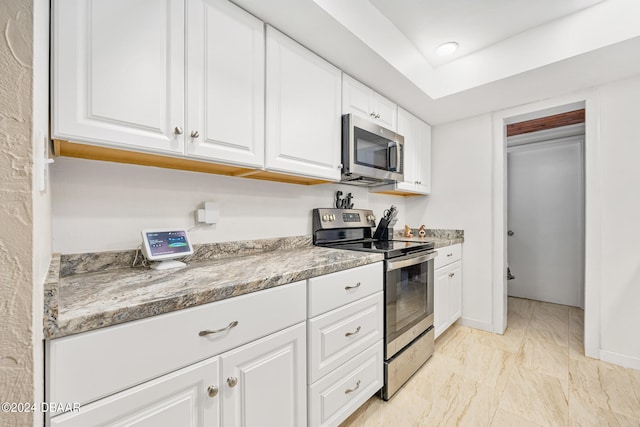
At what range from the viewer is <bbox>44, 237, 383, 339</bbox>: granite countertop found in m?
0.66

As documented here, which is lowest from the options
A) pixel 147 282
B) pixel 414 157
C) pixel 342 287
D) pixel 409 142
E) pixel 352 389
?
pixel 352 389

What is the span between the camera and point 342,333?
1.34 metres

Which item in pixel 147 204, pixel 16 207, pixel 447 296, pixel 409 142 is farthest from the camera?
pixel 409 142

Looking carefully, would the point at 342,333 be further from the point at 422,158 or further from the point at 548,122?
the point at 548,122

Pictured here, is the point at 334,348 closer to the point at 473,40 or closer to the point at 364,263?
the point at 364,263

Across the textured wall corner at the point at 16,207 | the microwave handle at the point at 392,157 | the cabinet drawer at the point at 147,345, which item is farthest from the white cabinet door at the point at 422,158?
the textured wall corner at the point at 16,207

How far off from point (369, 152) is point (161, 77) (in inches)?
52.6

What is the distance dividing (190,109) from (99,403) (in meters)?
1.01

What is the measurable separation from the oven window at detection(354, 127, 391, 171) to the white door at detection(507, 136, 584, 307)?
261 cm

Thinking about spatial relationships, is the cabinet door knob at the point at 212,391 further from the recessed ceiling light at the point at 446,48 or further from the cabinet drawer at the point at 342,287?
the recessed ceiling light at the point at 446,48

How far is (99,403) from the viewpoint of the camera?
680 mm

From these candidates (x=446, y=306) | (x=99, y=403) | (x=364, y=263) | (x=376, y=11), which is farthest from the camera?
(x=446, y=306)

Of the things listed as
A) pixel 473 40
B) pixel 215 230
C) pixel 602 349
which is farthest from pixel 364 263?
pixel 602 349

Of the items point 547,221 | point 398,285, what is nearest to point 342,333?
point 398,285
